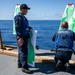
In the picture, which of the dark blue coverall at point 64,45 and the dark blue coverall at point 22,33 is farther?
the dark blue coverall at point 64,45

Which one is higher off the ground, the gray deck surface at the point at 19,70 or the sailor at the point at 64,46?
the sailor at the point at 64,46

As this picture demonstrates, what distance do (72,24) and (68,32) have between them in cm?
203

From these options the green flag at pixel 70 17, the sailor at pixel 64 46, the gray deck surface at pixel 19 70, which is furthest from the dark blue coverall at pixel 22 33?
the green flag at pixel 70 17

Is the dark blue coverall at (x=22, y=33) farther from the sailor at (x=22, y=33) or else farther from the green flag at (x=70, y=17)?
the green flag at (x=70, y=17)

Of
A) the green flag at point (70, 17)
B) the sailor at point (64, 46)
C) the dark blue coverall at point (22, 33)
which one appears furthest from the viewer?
the green flag at point (70, 17)

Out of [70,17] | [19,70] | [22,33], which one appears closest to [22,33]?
[22,33]

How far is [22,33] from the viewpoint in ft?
23.0

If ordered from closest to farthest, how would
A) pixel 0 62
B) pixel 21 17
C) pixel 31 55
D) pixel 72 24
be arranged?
pixel 21 17 < pixel 31 55 < pixel 0 62 < pixel 72 24

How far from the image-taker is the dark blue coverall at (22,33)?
698 centimetres

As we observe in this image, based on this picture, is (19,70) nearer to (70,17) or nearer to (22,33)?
(22,33)

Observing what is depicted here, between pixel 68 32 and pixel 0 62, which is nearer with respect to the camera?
pixel 68 32

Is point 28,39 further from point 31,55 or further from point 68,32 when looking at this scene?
point 68,32

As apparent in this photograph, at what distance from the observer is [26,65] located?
7.23m

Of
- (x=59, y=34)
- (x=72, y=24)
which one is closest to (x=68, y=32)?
(x=59, y=34)
